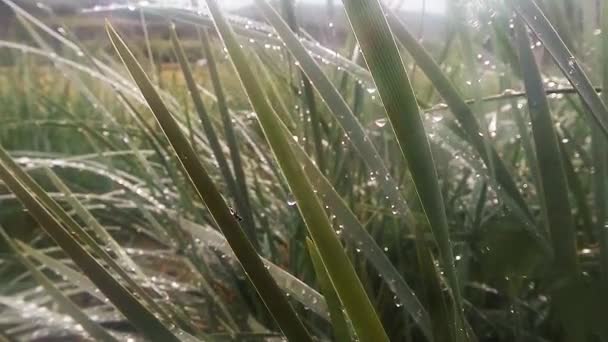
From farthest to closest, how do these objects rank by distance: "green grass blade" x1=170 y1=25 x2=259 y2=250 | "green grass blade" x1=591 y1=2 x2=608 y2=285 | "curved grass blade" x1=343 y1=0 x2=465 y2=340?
1. "green grass blade" x1=170 y1=25 x2=259 y2=250
2. "green grass blade" x1=591 y1=2 x2=608 y2=285
3. "curved grass blade" x1=343 y1=0 x2=465 y2=340

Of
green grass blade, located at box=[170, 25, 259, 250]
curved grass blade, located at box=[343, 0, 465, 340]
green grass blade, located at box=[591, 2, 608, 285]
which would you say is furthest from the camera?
green grass blade, located at box=[170, 25, 259, 250]

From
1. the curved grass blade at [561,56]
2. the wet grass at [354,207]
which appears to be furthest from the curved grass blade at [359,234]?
the curved grass blade at [561,56]

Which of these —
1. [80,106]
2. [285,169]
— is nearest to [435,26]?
[285,169]

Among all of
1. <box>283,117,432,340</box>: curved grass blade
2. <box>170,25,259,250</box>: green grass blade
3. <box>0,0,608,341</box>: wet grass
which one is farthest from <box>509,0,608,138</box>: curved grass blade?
<box>170,25,259,250</box>: green grass blade

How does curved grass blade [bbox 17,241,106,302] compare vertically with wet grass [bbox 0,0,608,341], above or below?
below

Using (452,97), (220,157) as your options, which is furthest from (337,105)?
(220,157)

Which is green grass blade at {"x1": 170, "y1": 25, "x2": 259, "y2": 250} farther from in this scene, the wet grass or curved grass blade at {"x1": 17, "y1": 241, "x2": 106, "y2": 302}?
curved grass blade at {"x1": 17, "y1": 241, "x2": 106, "y2": 302}

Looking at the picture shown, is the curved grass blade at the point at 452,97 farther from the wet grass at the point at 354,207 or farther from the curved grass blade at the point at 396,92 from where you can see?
the curved grass blade at the point at 396,92

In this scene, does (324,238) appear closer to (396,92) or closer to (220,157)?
(396,92)
